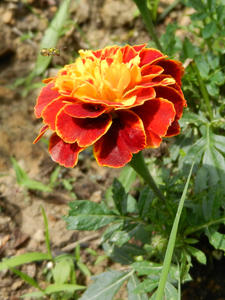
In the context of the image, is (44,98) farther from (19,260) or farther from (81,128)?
(19,260)

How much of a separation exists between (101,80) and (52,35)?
1763 millimetres

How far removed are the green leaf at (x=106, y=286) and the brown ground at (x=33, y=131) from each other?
304 millimetres

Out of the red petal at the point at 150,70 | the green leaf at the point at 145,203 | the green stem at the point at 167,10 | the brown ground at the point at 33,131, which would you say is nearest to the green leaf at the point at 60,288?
the brown ground at the point at 33,131

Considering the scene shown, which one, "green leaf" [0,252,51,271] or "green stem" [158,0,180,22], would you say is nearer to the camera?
"green leaf" [0,252,51,271]

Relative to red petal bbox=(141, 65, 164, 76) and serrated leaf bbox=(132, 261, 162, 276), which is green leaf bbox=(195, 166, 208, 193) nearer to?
serrated leaf bbox=(132, 261, 162, 276)

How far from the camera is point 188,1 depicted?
165cm

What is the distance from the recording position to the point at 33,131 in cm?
226

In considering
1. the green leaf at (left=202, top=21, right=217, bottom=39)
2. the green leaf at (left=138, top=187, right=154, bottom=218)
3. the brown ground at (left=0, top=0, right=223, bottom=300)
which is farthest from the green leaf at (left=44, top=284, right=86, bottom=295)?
the green leaf at (left=202, top=21, right=217, bottom=39)

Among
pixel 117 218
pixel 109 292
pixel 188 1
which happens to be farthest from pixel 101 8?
pixel 109 292

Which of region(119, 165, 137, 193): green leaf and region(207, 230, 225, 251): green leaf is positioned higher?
region(207, 230, 225, 251): green leaf

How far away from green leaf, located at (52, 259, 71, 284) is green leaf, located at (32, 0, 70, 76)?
1.37m

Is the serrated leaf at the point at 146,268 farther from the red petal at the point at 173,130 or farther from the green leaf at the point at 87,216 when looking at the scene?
the red petal at the point at 173,130

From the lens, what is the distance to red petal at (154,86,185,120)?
3.48ft

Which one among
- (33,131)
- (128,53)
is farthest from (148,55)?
(33,131)
